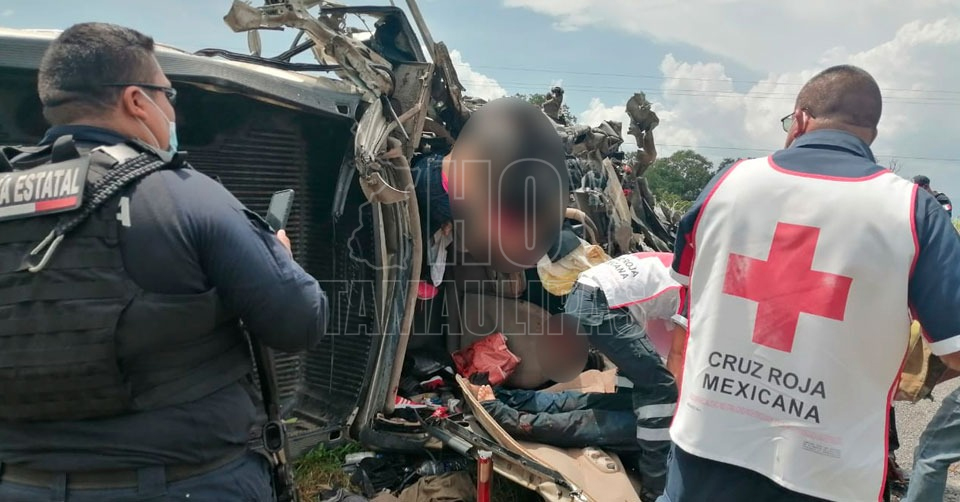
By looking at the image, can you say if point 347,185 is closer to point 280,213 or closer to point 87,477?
point 280,213

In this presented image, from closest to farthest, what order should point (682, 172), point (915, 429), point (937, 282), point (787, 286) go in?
point (937, 282), point (787, 286), point (915, 429), point (682, 172)

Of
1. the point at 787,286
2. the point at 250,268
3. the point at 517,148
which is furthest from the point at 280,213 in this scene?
the point at 517,148

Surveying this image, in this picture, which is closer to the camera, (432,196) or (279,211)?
(279,211)

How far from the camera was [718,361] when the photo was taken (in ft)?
5.82

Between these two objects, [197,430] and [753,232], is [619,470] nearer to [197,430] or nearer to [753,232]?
[753,232]

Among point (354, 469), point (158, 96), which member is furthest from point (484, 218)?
point (158, 96)

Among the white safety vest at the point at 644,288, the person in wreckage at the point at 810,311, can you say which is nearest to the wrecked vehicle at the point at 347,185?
the white safety vest at the point at 644,288

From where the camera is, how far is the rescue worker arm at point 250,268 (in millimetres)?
1344

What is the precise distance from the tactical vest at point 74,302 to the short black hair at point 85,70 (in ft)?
0.37

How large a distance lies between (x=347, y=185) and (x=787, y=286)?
2.06m

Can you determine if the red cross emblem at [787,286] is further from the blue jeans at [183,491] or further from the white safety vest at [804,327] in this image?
the blue jeans at [183,491]

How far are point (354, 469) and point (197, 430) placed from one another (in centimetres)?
207

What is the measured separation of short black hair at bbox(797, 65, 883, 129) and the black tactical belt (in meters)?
1.89

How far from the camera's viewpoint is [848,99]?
72.6 inches
